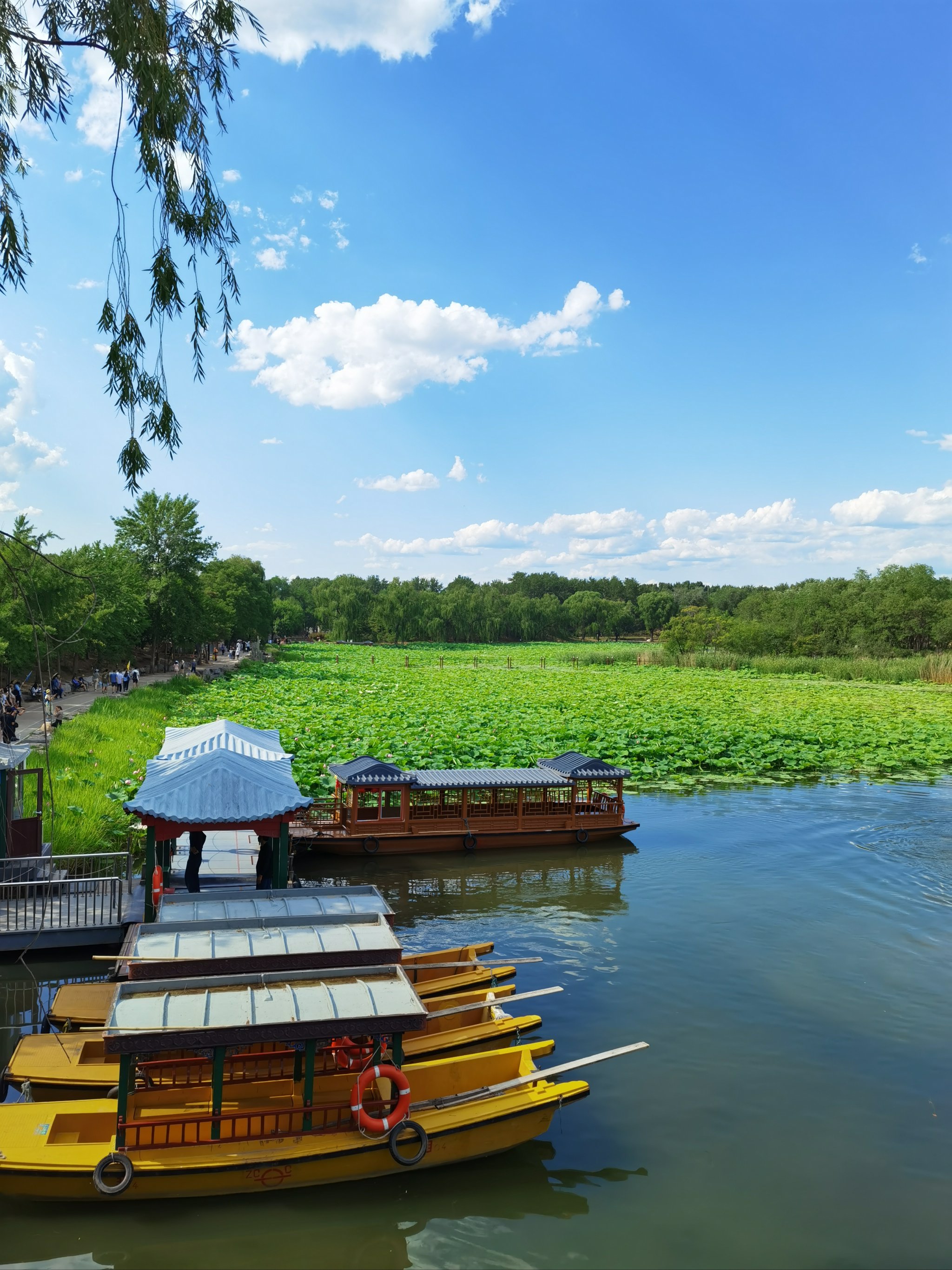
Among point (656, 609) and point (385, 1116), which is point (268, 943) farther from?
point (656, 609)

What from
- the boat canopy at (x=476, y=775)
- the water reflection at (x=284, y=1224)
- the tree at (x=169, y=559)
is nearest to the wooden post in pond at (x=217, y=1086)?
the water reflection at (x=284, y=1224)

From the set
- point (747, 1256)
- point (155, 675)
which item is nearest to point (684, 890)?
point (747, 1256)

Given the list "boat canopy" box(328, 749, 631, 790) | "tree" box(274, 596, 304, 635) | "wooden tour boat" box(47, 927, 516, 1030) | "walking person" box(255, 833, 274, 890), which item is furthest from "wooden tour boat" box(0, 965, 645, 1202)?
"tree" box(274, 596, 304, 635)

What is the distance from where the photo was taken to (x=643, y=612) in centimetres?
14000

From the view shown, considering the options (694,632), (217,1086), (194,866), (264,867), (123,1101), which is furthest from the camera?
(694,632)

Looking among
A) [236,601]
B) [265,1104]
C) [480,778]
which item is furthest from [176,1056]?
[236,601]

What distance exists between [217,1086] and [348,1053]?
1.61 m

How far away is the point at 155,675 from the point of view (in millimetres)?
50750

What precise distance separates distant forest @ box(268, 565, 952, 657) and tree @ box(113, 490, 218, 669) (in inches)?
1602

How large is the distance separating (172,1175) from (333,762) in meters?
16.6

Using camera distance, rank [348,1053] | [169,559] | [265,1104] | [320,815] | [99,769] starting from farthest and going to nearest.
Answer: [169,559]
[99,769]
[320,815]
[348,1053]
[265,1104]

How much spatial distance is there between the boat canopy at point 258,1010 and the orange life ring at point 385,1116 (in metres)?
0.42

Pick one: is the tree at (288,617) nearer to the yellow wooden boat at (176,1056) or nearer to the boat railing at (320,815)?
the boat railing at (320,815)

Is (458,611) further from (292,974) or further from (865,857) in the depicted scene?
(292,974)
